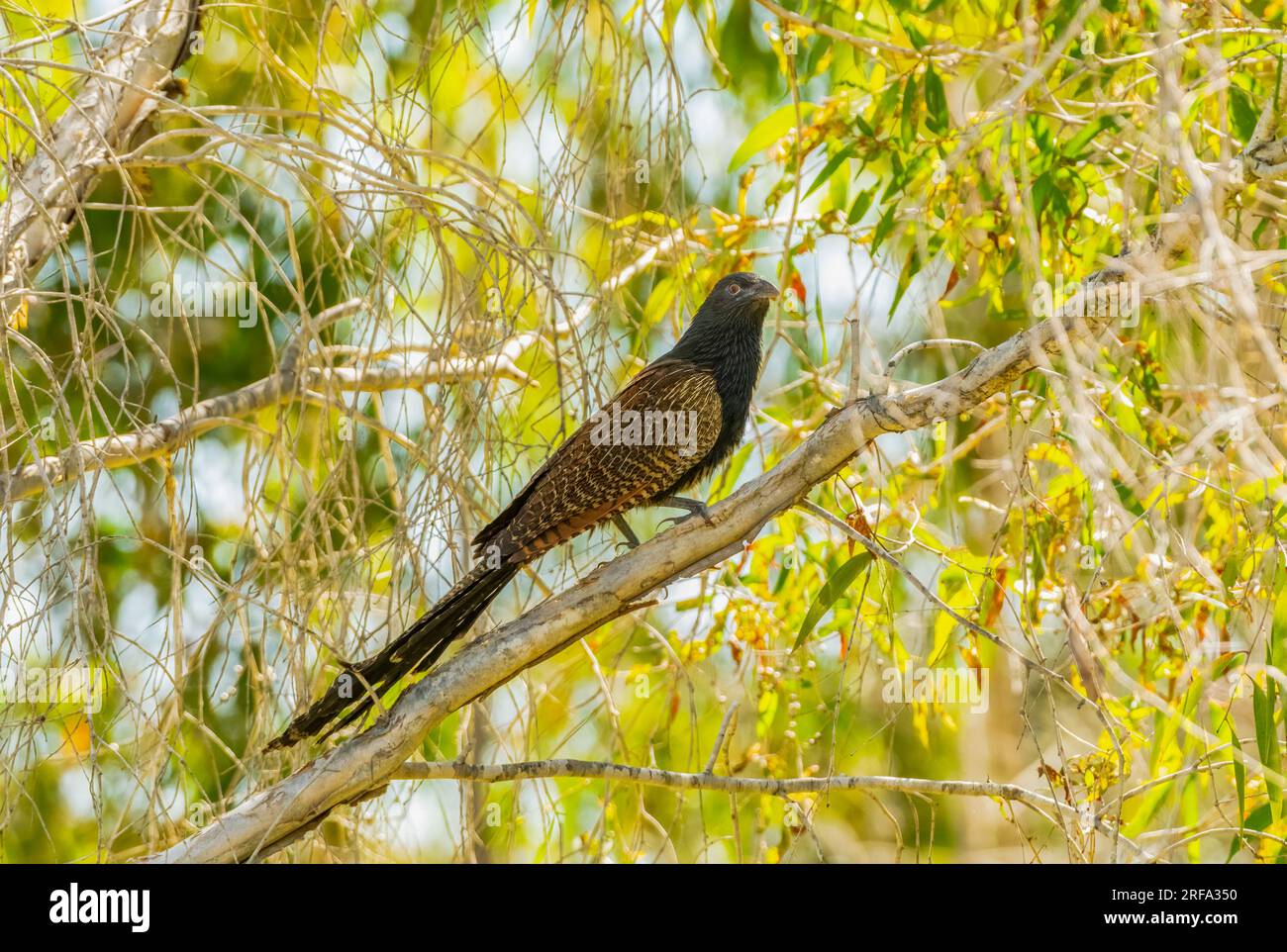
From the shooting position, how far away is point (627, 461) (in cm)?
357

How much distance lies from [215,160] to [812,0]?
1.93 m

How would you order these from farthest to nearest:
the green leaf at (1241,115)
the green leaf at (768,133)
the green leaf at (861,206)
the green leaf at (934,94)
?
1. the green leaf at (768,133)
2. the green leaf at (861,206)
3. the green leaf at (934,94)
4. the green leaf at (1241,115)

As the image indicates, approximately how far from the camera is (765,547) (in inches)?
155

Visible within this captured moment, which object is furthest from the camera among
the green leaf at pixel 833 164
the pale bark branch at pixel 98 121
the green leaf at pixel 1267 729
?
the green leaf at pixel 833 164

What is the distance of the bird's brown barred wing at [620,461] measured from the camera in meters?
3.41

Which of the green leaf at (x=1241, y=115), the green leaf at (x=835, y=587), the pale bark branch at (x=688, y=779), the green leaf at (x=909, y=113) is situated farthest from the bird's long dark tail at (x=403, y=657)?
the green leaf at (x=1241, y=115)

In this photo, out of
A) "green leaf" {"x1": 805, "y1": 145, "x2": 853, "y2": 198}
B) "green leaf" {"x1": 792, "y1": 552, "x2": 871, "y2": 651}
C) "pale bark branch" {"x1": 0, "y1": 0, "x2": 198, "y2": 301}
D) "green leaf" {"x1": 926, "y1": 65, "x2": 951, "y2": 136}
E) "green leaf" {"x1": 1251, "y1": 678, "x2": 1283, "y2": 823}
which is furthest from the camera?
"green leaf" {"x1": 805, "y1": 145, "x2": 853, "y2": 198}

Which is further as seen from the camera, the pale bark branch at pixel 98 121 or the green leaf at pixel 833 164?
the green leaf at pixel 833 164

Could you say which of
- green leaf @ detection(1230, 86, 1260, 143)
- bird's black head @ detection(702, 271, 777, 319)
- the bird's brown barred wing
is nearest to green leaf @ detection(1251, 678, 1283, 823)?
green leaf @ detection(1230, 86, 1260, 143)

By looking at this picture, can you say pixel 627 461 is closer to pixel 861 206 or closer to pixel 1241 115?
pixel 861 206

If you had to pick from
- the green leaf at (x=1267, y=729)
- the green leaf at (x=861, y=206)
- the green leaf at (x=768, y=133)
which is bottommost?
the green leaf at (x=1267, y=729)

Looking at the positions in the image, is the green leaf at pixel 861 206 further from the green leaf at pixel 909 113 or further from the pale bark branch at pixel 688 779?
the pale bark branch at pixel 688 779

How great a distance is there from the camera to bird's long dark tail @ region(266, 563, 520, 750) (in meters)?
2.63

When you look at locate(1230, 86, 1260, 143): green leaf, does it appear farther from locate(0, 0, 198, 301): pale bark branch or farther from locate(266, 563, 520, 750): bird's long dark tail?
locate(0, 0, 198, 301): pale bark branch
